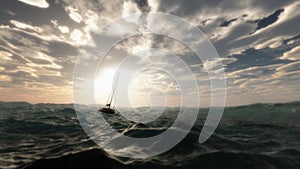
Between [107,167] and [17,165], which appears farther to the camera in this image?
[17,165]

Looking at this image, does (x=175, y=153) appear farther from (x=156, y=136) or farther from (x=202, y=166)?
(x=156, y=136)

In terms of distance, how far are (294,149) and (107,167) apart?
516 inches

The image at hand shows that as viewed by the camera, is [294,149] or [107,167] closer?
[107,167]

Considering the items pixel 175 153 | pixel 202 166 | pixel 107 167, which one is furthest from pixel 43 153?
pixel 202 166

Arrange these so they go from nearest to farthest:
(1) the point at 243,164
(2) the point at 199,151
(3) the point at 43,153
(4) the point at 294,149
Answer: (1) the point at 243,164 → (2) the point at 199,151 → (3) the point at 43,153 → (4) the point at 294,149

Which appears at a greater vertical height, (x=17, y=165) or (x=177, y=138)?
(x=177, y=138)

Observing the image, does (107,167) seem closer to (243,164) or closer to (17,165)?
(17,165)

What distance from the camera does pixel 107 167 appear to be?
8445 mm

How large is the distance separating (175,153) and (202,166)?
2.21 m

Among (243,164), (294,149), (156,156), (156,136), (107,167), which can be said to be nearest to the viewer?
(107,167)

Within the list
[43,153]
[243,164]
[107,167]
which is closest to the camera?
[107,167]

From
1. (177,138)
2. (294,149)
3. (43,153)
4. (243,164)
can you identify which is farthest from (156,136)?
(294,149)

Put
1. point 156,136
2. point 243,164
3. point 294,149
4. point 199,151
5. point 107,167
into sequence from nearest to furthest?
point 107,167 < point 243,164 < point 199,151 < point 294,149 < point 156,136

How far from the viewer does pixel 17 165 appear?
9688mm
